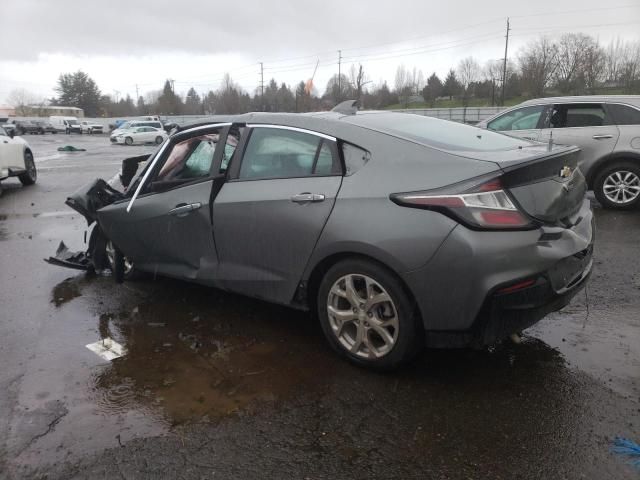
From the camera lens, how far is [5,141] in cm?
1156

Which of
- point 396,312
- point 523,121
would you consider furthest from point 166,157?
point 523,121

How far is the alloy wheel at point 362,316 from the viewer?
314 cm

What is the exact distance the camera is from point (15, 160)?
1182cm

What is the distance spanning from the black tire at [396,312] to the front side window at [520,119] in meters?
6.76

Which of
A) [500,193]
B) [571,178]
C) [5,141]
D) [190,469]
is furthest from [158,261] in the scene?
[5,141]

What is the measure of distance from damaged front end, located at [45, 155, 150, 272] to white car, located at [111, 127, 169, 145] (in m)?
34.0

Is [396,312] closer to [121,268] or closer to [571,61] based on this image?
[121,268]

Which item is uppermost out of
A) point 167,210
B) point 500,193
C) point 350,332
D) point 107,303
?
point 500,193

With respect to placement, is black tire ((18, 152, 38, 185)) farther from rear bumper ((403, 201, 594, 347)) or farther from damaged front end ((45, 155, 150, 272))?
rear bumper ((403, 201, 594, 347))

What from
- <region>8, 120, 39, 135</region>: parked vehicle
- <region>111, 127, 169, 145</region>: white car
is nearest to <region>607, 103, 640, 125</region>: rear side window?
<region>111, 127, 169, 145</region>: white car

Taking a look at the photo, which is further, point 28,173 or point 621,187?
point 28,173

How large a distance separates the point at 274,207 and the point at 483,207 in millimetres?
1362

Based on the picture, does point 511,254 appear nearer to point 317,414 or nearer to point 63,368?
point 317,414

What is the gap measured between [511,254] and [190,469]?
1916 mm
